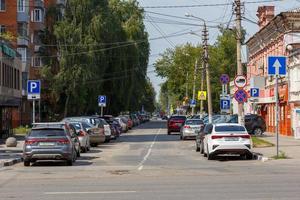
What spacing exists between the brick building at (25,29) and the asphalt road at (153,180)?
49910 mm

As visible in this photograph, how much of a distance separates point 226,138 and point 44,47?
157 feet

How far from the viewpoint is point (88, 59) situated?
2630 inches

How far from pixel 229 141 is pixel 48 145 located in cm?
711

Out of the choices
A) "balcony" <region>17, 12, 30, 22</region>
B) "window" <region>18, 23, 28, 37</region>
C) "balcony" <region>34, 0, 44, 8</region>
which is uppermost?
"balcony" <region>34, 0, 44, 8</region>

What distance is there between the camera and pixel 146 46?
8138 centimetres

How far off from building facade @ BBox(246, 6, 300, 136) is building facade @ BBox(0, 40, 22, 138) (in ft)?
61.9

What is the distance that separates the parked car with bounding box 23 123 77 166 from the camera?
24.0 metres

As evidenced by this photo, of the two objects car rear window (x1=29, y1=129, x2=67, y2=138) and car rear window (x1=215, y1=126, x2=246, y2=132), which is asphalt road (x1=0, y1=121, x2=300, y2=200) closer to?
car rear window (x1=29, y1=129, x2=67, y2=138)

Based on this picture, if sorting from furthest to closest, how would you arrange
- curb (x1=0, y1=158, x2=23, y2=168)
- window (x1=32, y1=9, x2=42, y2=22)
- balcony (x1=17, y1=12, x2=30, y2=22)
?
window (x1=32, y1=9, x2=42, y2=22) < balcony (x1=17, y1=12, x2=30, y2=22) < curb (x1=0, y1=158, x2=23, y2=168)

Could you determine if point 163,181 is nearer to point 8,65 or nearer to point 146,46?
point 8,65

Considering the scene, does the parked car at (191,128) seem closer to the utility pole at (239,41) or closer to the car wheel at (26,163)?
the utility pole at (239,41)

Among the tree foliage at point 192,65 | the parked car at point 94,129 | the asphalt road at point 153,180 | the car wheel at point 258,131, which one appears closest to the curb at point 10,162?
the asphalt road at point 153,180

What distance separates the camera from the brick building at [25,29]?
74750 millimetres

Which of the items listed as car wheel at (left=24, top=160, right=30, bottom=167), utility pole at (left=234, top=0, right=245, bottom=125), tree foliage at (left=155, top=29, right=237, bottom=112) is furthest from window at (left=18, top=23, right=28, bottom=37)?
car wheel at (left=24, top=160, right=30, bottom=167)
